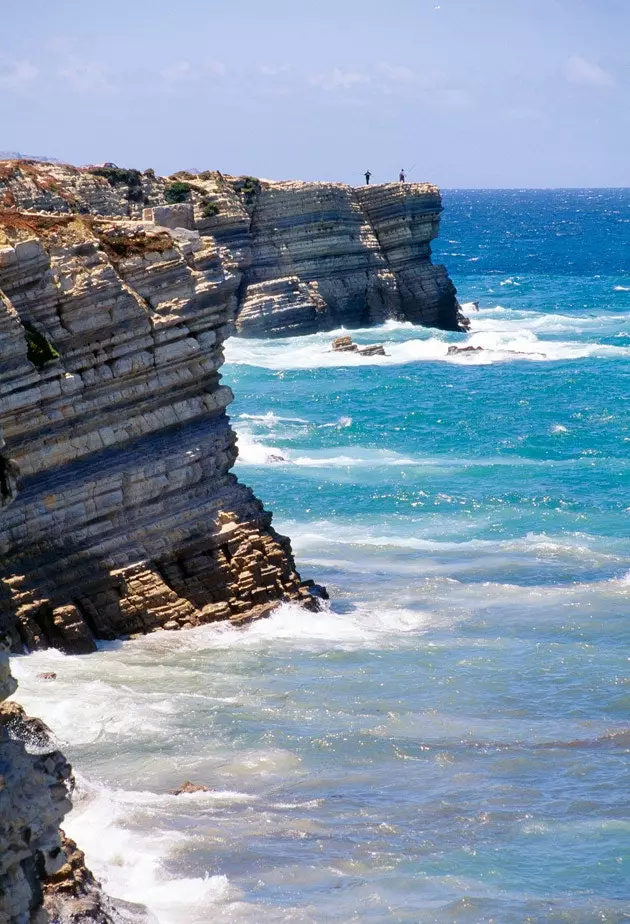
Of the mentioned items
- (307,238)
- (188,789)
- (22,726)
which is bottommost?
(188,789)

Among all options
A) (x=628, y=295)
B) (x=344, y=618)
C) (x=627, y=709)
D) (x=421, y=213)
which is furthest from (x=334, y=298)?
(x=627, y=709)

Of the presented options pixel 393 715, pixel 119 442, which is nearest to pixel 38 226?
pixel 119 442

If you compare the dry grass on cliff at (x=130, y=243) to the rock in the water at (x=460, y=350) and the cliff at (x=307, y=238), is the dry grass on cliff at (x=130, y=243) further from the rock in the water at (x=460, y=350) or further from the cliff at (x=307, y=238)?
the rock in the water at (x=460, y=350)

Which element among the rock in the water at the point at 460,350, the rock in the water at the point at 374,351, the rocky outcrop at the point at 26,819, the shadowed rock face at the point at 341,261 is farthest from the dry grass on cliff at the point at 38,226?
the shadowed rock face at the point at 341,261

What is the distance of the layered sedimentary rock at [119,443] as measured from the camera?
23.8 meters

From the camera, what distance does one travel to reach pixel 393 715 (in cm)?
2253

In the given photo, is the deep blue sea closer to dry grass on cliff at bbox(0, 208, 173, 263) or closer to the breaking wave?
dry grass on cliff at bbox(0, 208, 173, 263)

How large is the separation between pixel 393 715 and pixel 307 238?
177 ft

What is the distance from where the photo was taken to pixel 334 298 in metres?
77.0

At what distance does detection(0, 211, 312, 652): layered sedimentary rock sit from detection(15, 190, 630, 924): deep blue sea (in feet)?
2.87

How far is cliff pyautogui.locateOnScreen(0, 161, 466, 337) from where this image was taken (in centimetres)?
6900

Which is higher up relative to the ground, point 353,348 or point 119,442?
point 119,442

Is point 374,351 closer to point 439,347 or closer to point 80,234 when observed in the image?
point 439,347

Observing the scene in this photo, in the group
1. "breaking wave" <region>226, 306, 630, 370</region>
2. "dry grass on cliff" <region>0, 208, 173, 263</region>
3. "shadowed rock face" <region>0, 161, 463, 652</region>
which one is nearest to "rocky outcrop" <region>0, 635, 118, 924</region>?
"shadowed rock face" <region>0, 161, 463, 652</region>
